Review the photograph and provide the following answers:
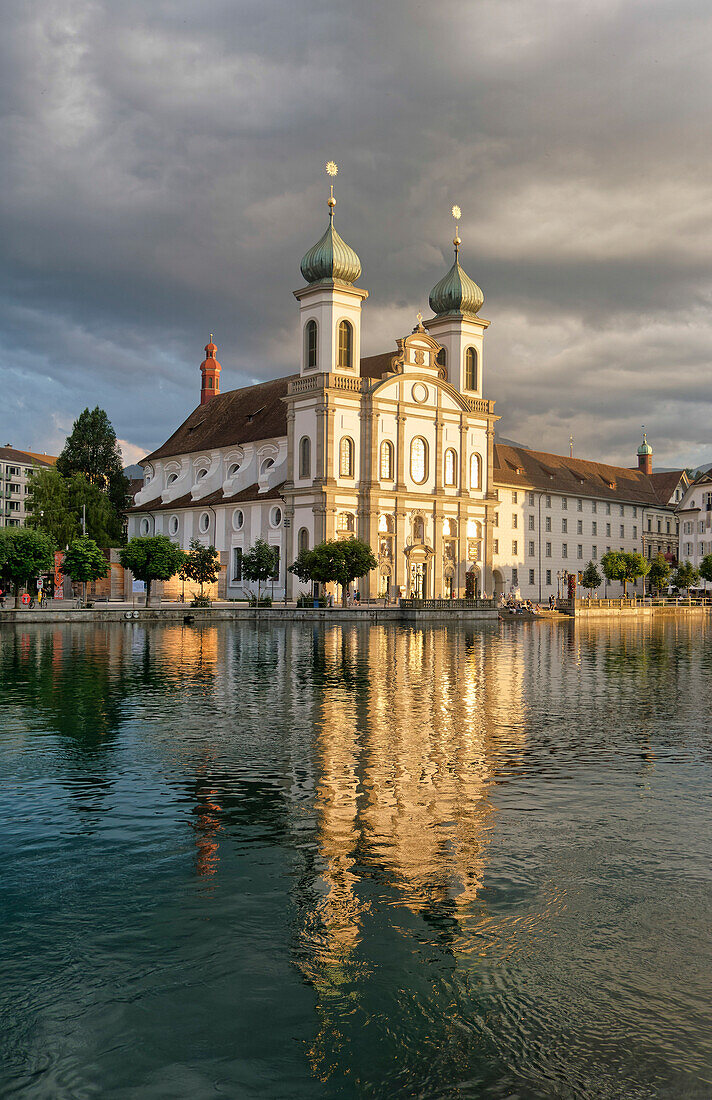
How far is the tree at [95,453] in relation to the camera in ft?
349

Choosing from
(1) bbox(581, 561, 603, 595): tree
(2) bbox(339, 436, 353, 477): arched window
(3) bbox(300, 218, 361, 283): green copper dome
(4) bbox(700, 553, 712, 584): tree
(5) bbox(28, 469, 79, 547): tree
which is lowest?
(1) bbox(581, 561, 603, 595): tree

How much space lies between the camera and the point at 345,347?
82.4m

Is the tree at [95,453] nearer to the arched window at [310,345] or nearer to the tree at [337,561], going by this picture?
the arched window at [310,345]

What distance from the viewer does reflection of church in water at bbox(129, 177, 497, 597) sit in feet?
264

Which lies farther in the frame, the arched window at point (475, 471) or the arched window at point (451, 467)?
the arched window at point (475, 471)

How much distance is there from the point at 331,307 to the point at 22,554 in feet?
111

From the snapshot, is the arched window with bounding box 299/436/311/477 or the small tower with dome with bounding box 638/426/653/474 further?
the small tower with dome with bounding box 638/426/653/474

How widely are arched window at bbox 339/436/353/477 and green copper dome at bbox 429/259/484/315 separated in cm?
2203

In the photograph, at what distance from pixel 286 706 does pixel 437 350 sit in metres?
72.3

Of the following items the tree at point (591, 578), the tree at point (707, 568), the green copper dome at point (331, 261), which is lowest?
the tree at point (591, 578)

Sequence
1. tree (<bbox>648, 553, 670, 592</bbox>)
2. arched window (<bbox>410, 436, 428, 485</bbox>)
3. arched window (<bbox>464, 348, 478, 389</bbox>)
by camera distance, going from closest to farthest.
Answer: arched window (<bbox>410, 436, 428, 485</bbox>) < arched window (<bbox>464, 348, 478, 389</bbox>) < tree (<bbox>648, 553, 670, 592</bbox>)

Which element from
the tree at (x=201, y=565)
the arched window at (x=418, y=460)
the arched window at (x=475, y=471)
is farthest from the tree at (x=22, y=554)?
the arched window at (x=475, y=471)

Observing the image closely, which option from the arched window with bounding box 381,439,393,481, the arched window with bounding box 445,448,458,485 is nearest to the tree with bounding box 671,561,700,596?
the arched window with bounding box 445,448,458,485

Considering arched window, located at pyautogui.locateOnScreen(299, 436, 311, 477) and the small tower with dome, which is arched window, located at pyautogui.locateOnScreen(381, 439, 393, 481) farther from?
the small tower with dome
